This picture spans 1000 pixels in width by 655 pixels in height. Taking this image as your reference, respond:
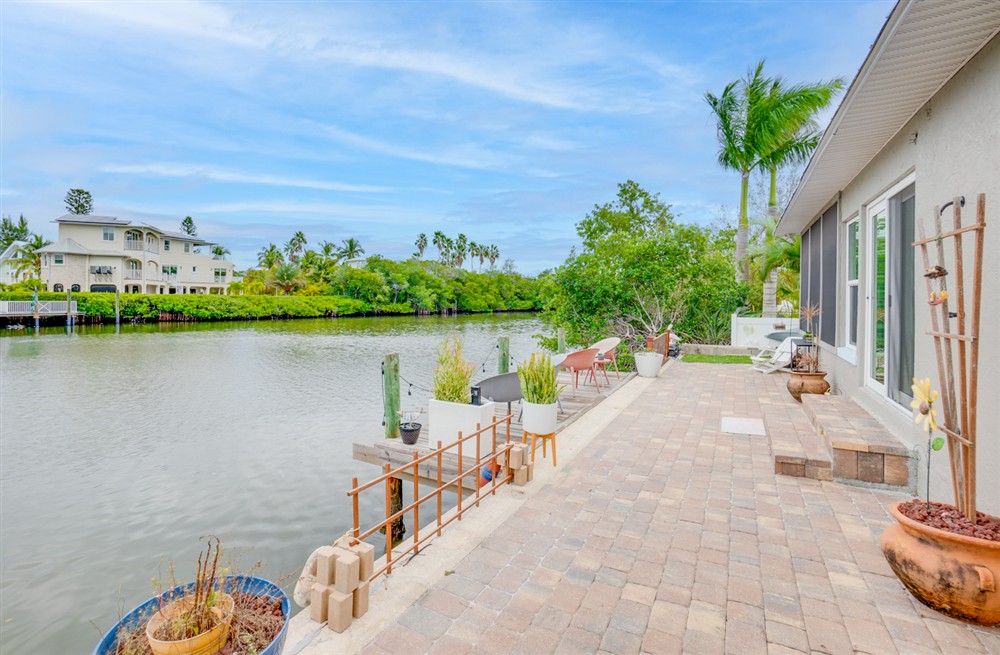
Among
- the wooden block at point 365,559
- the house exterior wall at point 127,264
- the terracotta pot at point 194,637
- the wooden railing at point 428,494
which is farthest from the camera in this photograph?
the house exterior wall at point 127,264

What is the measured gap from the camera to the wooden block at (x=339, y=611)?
223 cm

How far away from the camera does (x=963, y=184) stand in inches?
119

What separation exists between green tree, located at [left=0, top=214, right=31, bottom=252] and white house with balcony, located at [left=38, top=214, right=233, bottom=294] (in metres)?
24.7

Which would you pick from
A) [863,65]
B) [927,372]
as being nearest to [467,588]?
[927,372]

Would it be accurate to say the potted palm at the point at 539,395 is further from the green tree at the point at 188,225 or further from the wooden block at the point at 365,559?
the green tree at the point at 188,225

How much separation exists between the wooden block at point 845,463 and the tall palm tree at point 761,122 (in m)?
14.7

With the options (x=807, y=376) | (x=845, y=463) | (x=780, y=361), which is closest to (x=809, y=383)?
(x=807, y=376)

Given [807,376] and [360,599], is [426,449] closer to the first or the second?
[360,599]

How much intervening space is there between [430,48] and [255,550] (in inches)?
784

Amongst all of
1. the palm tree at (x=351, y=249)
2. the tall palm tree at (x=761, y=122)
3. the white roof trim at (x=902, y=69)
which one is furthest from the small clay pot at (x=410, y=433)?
the palm tree at (x=351, y=249)

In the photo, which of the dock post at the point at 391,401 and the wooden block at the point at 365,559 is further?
the dock post at the point at 391,401

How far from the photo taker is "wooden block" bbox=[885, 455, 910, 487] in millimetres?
3824

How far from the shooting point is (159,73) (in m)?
24.0

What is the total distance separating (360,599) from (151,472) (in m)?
8.22
